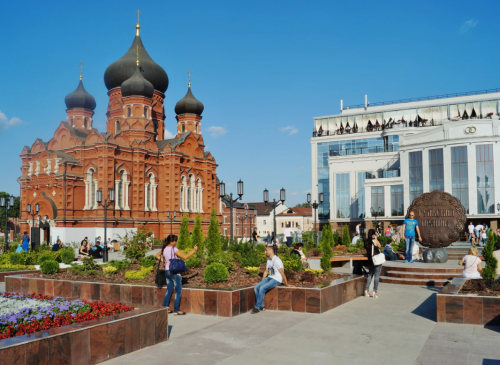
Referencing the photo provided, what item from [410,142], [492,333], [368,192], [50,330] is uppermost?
[410,142]

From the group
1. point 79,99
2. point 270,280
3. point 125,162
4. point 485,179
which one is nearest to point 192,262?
point 270,280

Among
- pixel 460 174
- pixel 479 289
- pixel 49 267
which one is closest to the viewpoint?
pixel 479 289

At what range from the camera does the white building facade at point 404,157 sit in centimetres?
3534

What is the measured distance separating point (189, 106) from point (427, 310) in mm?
46329

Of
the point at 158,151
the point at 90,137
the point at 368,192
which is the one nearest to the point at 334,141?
the point at 368,192

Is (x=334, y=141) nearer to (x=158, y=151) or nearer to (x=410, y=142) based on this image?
(x=410, y=142)

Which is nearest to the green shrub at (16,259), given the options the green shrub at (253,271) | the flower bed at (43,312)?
the flower bed at (43,312)

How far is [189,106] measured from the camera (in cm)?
5319

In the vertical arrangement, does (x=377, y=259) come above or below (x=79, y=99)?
below

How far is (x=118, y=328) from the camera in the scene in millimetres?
6535

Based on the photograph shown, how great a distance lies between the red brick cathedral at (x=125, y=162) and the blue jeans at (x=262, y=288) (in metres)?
31.3

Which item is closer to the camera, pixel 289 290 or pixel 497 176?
pixel 289 290

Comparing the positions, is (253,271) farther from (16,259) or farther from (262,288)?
(16,259)

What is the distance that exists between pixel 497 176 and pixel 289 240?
1877cm
